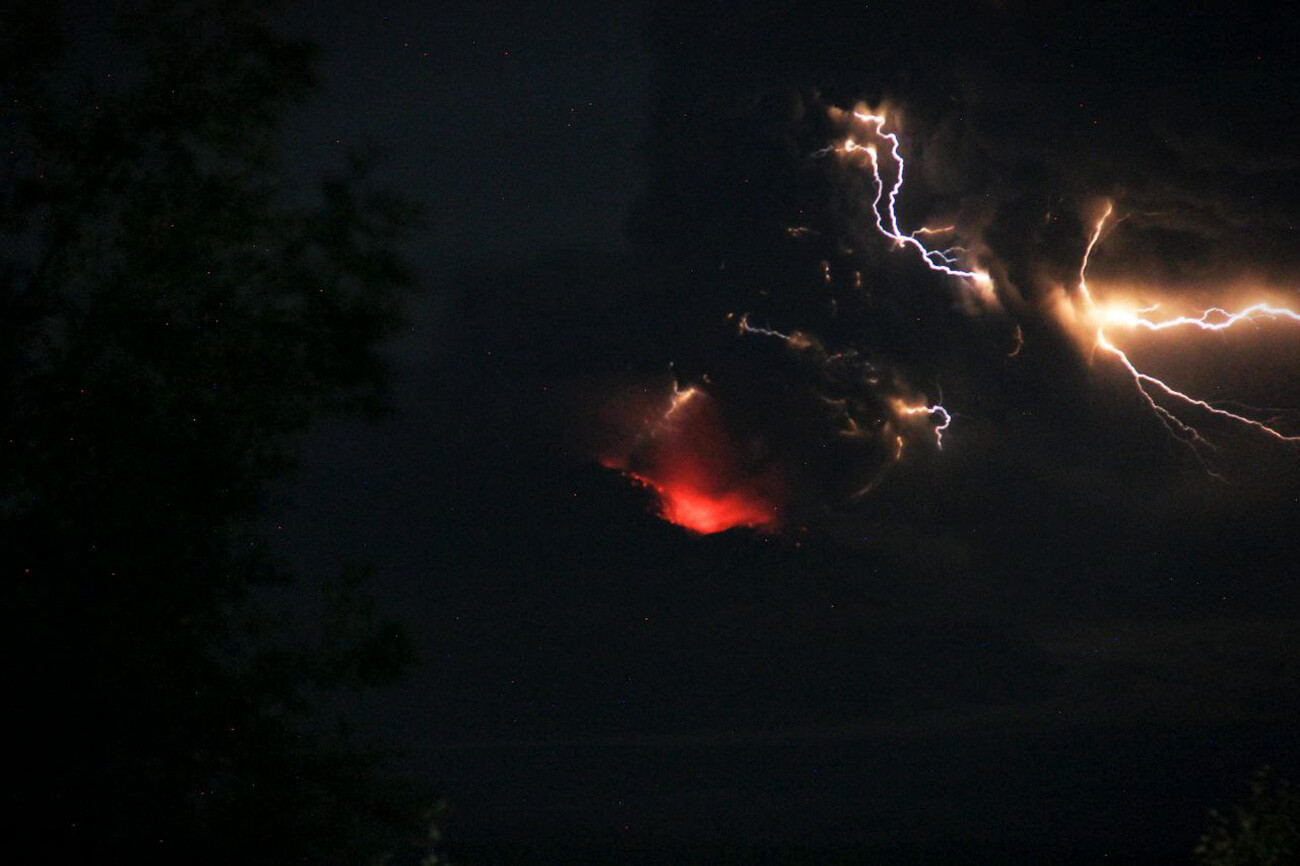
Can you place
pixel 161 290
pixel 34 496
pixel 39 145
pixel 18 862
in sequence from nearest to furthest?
1. pixel 18 862
2. pixel 34 496
3. pixel 161 290
4. pixel 39 145

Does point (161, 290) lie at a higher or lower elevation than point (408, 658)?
higher

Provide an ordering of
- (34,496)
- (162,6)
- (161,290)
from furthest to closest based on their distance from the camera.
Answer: (162,6)
(161,290)
(34,496)

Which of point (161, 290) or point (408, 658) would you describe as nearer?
point (161, 290)

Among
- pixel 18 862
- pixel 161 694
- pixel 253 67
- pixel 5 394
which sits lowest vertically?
pixel 18 862

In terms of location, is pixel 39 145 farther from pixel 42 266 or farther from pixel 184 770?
pixel 184 770

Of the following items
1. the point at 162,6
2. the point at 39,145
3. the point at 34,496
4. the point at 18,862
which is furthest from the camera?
the point at 162,6

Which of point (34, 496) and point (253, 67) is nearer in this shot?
point (34, 496)

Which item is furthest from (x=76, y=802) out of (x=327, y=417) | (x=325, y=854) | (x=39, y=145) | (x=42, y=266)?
(x=39, y=145)

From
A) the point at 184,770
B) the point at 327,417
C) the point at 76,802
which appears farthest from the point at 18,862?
the point at 327,417

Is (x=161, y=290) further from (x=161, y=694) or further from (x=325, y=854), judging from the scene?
(x=325, y=854)
